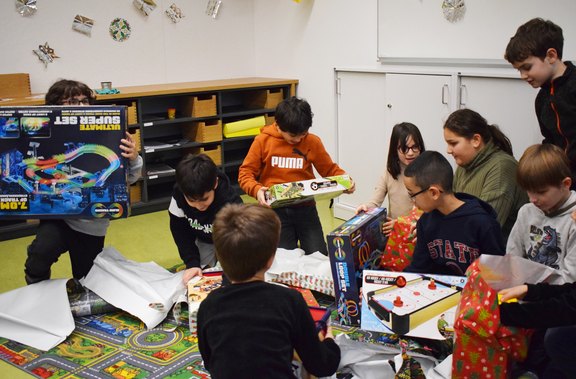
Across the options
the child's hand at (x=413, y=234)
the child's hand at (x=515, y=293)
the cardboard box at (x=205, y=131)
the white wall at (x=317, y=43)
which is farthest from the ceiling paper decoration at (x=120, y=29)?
the child's hand at (x=515, y=293)

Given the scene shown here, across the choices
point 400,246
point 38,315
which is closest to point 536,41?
point 400,246

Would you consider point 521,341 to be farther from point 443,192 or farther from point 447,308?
point 443,192

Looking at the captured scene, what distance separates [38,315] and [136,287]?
0.42 m

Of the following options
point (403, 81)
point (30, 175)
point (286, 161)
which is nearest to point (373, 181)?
point (403, 81)

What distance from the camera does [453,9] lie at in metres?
3.40

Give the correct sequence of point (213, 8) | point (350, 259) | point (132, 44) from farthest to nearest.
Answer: point (213, 8) → point (132, 44) → point (350, 259)

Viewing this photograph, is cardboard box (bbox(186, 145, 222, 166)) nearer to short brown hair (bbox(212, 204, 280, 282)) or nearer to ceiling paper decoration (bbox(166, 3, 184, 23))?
ceiling paper decoration (bbox(166, 3, 184, 23))

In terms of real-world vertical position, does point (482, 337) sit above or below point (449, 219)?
below

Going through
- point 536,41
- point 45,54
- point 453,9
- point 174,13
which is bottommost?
point 536,41

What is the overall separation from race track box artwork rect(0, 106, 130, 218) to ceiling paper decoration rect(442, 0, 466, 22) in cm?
194

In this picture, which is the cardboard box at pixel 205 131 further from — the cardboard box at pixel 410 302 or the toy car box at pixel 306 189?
the cardboard box at pixel 410 302

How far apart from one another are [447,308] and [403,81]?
1910 millimetres

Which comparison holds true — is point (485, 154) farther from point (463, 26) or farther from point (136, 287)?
→ point (136, 287)

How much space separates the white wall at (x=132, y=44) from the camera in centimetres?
431
